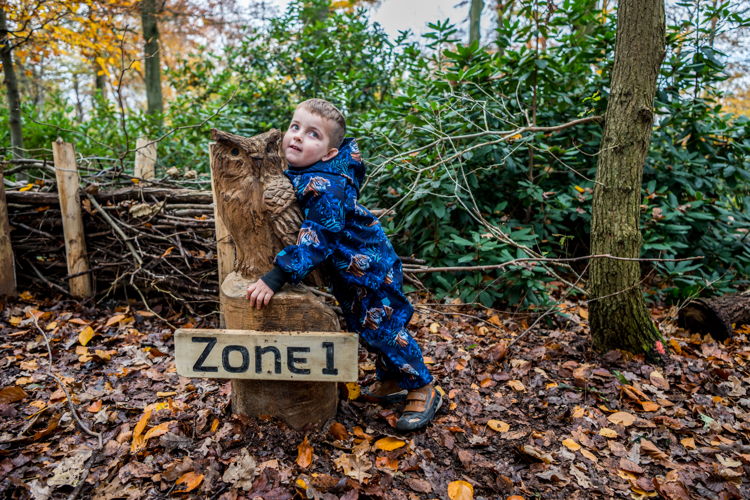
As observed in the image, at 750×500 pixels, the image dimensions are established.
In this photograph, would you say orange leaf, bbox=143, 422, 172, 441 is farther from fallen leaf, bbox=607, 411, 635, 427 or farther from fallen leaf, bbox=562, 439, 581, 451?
fallen leaf, bbox=607, 411, 635, 427

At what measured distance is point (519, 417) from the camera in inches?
98.7

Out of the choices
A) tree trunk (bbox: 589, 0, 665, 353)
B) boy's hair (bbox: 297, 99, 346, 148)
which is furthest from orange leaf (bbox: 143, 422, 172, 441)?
tree trunk (bbox: 589, 0, 665, 353)

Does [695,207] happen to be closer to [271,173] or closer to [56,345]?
[271,173]

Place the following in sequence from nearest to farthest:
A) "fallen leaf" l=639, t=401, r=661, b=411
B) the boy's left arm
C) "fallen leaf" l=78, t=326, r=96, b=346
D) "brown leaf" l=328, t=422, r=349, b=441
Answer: the boy's left arm < "brown leaf" l=328, t=422, r=349, b=441 < "fallen leaf" l=639, t=401, r=661, b=411 < "fallen leaf" l=78, t=326, r=96, b=346

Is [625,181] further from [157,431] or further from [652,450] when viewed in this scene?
[157,431]

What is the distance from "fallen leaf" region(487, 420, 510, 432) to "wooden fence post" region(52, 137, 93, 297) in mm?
3430

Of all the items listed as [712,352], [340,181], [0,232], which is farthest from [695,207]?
[0,232]

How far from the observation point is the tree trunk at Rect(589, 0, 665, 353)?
2.76m

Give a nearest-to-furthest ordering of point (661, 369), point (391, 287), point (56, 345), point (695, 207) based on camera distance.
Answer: point (391, 287) → point (661, 369) → point (56, 345) → point (695, 207)

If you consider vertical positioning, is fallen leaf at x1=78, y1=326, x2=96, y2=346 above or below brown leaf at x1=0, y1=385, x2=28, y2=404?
above

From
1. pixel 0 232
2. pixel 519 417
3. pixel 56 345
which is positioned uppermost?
pixel 0 232

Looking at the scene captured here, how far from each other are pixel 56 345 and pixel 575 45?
17.0 feet

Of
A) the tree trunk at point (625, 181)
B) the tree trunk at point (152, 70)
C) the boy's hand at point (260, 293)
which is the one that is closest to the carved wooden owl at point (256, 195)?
the boy's hand at point (260, 293)

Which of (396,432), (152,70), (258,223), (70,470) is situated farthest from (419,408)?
(152,70)
